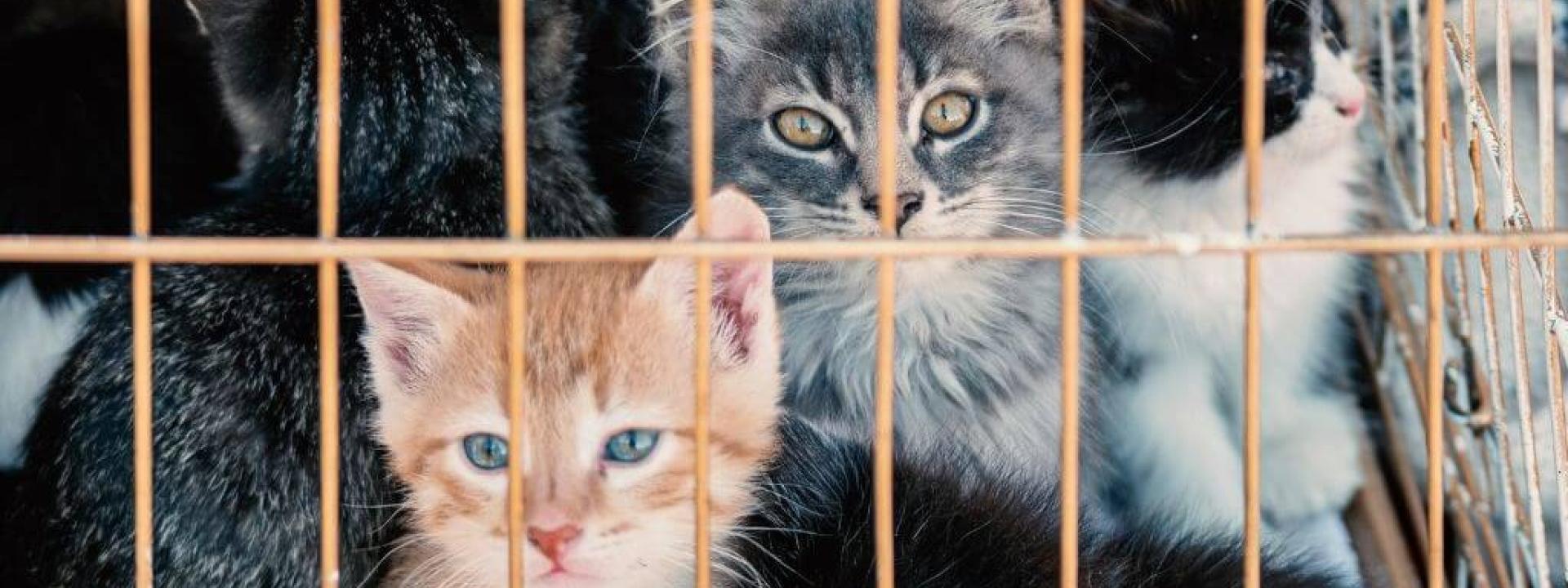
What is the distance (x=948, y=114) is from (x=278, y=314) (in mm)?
775

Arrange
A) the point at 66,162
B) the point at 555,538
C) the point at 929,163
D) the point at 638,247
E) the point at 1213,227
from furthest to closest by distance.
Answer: the point at 1213,227
the point at 66,162
the point at 929,163
the point at 555,538
the point at 638,247

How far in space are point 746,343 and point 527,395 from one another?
0.21m

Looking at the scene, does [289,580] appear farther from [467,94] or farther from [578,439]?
[467,94]

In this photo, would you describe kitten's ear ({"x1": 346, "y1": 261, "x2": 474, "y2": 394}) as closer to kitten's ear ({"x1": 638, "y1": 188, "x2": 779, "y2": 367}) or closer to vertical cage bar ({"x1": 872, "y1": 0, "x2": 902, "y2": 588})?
kitten's ear ({"x1": 638, "y1": 188, "x2": 779, "y2": 367})

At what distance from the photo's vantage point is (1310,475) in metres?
2.04

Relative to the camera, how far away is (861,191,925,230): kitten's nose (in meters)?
1.58

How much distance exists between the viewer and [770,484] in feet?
4.77

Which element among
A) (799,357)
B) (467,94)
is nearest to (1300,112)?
(799,357)

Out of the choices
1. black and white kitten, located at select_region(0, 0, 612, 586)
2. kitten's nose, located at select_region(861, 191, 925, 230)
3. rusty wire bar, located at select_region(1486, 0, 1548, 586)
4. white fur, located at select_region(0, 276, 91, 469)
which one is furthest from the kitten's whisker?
rusty wire bar, located at select_region(1486, 0, 1548, 586)

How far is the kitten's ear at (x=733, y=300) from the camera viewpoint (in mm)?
1385

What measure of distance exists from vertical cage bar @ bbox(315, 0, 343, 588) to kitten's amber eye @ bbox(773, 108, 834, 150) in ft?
2.34

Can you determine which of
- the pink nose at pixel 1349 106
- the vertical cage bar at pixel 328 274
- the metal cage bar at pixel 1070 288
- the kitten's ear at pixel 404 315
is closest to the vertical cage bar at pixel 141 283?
the vertical cage bar at pixel 328 274

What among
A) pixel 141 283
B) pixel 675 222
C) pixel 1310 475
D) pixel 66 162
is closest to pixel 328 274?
pixel 141 283

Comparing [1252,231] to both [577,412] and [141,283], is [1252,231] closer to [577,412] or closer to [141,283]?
[577,412]
